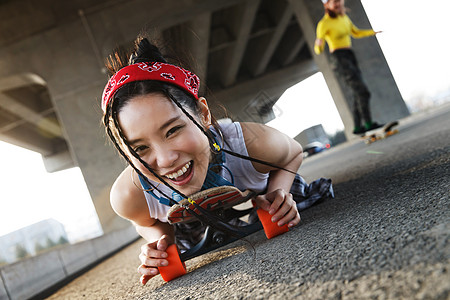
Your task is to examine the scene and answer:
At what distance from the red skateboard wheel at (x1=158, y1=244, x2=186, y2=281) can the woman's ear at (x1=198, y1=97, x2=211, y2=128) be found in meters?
0.51

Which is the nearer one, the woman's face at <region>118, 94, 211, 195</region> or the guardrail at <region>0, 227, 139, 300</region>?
the woman's face at <region>118, 94, 211, 195</region>

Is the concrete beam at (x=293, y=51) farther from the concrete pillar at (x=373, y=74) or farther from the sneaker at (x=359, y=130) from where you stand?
the sneaker at (x=359, y=130)

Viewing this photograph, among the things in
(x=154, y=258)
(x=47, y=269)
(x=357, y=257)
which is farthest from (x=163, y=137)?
(x=47, y=269)

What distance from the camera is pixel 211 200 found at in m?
1.23

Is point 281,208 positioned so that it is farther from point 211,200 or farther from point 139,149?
point 139,149

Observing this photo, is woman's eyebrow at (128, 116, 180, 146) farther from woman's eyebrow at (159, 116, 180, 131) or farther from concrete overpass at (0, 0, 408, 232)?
concrete overpass at (0, 0, 408, 232)

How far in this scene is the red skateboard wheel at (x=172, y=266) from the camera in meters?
1.26

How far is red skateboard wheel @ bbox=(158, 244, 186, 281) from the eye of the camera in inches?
49.7

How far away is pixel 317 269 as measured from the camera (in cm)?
73

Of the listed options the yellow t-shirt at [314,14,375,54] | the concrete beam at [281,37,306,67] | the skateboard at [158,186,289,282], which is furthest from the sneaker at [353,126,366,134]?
the concrete beam at [281,37,306,67]

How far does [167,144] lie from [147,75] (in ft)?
0.87

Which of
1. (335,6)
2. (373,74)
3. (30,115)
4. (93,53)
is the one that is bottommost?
(373,74)

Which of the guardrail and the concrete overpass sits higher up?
the concrete overpass

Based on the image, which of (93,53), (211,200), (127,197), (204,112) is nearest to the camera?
(211,200)
